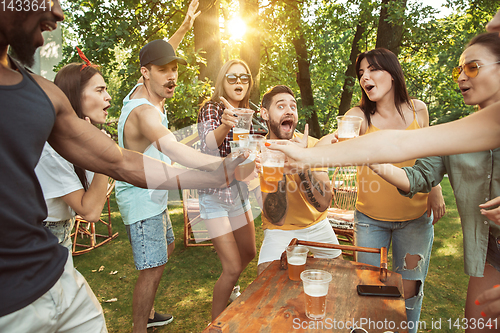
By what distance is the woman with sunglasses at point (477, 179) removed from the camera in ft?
6.88

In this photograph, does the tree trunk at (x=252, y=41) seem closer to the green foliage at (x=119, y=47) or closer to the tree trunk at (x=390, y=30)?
the green foliage at (x=119, y=47)

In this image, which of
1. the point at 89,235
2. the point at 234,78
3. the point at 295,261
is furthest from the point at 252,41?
the point at 295,261

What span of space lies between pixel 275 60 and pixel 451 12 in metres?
6.25

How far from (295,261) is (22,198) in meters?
1.66

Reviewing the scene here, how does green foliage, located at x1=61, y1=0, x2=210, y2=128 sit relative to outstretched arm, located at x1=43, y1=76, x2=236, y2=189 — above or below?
above

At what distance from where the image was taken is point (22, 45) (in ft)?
4.33

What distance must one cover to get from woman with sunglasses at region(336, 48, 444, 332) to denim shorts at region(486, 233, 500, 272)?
1.94 ft

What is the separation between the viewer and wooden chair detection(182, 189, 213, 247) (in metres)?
5.75

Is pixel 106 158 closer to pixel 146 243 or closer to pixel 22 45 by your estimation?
pixel 22 45

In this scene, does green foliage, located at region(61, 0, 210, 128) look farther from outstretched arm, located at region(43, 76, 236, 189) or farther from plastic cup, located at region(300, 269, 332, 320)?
plastic cup, located at region(300, 269, 332, 320)

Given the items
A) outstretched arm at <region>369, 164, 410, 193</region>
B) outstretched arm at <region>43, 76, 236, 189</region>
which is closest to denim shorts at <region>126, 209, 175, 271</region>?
outstretched arm at <region>43, 76, 236, 189</region>

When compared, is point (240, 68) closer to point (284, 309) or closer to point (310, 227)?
point (310, 227)

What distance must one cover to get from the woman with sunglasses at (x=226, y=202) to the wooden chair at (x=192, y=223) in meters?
2.41

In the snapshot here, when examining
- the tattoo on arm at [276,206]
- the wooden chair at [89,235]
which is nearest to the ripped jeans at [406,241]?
the tattoo on arm at [276,206]
